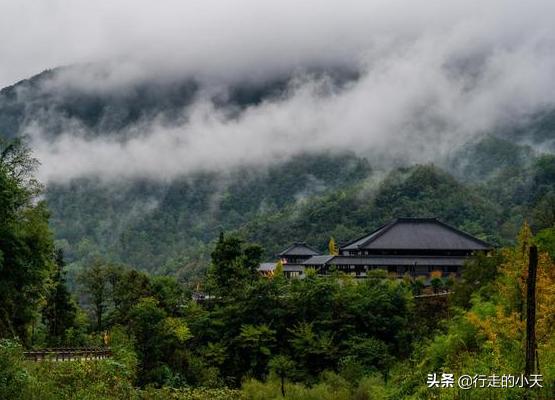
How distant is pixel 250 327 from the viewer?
132 feet

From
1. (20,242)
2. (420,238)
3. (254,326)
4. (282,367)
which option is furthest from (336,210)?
(20,242)

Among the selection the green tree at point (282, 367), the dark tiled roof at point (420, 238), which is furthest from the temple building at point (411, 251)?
the green tree at point (282, 367)

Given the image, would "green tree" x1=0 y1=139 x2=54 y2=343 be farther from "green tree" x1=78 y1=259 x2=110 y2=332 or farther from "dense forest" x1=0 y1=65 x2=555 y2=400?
"green tree" x1=78 y1=259 x2=110 y2=332

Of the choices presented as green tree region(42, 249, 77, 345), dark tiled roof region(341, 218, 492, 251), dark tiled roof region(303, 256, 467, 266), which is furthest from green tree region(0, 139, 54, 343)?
dark tiled roof region(341, 218, 492, 251)

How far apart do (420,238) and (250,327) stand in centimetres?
3273

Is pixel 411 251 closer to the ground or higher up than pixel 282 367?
higher up

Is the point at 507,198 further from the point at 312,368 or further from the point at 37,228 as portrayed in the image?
the point at 37,228

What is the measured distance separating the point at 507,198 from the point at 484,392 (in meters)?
114

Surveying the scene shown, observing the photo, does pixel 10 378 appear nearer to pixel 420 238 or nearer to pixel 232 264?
pixel 232 264

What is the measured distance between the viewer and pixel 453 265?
61812mm

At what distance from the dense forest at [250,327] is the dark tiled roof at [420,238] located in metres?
13.7

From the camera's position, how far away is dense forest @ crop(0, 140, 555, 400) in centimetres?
2170

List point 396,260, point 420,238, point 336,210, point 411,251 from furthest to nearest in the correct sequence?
point 336,210, point 420,238, point 411,251, point 396,260

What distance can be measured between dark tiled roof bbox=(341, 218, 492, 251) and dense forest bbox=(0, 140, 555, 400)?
44.8 feet
